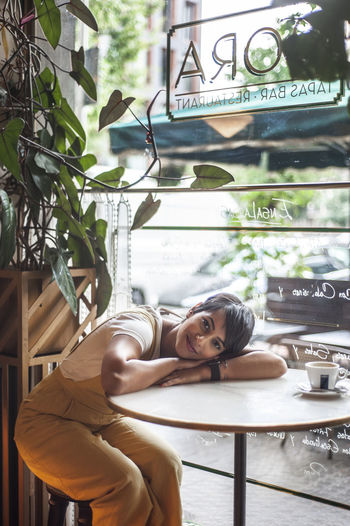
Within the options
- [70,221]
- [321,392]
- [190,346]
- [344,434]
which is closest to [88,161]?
[70,221]

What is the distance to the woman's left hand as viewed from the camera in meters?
1.94

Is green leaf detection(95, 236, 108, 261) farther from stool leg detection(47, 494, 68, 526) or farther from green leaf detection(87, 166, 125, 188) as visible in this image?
stool leg detection(47, 494, 68, 526)

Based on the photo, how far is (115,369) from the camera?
1.78 m

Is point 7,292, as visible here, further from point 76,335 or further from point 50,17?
point 50,17

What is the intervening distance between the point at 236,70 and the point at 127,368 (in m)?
1.41

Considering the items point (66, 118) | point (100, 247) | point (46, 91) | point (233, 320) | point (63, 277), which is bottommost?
point (233, 320)

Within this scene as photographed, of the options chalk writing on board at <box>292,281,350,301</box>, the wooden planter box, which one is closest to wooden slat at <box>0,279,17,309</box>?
the wooden planter box

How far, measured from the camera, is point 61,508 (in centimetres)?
203

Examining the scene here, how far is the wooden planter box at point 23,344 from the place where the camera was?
2.40m

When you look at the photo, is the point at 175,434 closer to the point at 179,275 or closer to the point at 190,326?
the point at 179,275

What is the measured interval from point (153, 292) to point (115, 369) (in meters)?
1.28

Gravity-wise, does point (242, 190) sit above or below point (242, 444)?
above

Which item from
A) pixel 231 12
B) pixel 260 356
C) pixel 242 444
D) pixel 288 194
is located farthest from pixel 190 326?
pixel 231 12

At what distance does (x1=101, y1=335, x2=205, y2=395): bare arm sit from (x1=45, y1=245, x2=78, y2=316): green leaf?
455 mm
